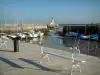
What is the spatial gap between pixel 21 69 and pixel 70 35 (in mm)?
45455

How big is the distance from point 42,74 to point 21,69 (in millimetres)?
980

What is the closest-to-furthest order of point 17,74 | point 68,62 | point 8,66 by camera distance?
1. point 17,74
2. point 8,66
3. point 68,62

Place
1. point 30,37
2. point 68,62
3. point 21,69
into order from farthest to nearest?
point 30,37
point 68,62
point 21,69

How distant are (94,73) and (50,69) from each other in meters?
1.57

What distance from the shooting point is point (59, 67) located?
6555 mm

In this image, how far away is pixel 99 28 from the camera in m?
49.3

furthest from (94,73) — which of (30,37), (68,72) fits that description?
(30,37)

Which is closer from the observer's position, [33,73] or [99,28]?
[33,73]

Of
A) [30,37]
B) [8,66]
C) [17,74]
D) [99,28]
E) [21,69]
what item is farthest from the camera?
[99,28]

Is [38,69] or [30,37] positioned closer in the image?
[38,69]

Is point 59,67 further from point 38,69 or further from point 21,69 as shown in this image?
point 21,69

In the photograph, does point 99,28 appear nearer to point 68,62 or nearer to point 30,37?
point 30,37

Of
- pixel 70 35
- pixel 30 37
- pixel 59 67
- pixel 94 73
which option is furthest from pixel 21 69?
pixel 70 35

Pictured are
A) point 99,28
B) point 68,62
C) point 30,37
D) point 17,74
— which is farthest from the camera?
point 99,28
